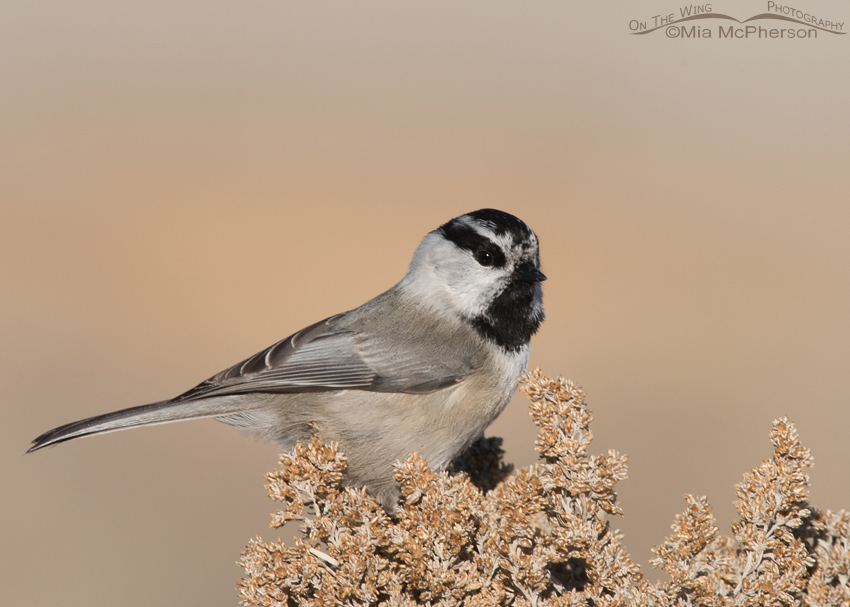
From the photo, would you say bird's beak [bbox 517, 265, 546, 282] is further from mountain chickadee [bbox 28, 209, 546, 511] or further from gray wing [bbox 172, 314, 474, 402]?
gray wing [bbox 172, 314, 474, 402]

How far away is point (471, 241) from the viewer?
3.14m

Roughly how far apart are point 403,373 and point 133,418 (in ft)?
3.47

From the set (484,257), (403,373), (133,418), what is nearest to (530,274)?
→ (484,257)

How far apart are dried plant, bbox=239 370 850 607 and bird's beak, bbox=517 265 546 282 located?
0.78m

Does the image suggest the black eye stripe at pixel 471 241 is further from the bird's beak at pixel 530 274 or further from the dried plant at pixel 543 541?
the dried plant at pixel 543 541

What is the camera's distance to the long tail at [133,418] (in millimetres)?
2756

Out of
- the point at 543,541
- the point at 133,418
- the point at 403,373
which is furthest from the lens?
the point at 403,373

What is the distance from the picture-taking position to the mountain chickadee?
111 inches

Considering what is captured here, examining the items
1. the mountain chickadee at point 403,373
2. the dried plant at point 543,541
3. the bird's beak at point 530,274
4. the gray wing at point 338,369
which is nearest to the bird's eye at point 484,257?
the mountain chickadee at point 403,373

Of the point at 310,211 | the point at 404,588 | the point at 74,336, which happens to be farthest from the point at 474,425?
the point at 310,211

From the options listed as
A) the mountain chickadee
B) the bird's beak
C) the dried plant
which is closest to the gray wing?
the mountain chickadee

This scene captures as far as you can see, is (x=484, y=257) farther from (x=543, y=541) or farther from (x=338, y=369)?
(x=543, y=541)

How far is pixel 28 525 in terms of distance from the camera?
635cm

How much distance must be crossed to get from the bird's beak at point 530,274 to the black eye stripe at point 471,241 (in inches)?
3.2
